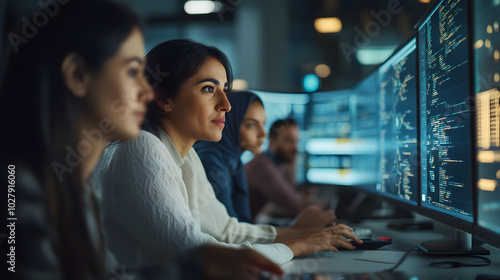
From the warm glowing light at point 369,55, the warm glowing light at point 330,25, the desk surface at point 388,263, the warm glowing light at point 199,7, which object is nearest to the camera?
the desk surface at point 388,263

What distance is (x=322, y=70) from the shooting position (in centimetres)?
430

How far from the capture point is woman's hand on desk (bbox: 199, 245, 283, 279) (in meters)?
0.62

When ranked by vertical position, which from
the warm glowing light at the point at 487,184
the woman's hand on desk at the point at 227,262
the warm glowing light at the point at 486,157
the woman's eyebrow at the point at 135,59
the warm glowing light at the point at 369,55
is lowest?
the woman's hand on desk at the point at 227,262

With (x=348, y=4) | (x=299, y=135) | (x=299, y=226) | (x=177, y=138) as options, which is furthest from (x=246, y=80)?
(x=177, y=138)

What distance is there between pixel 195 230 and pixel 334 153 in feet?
4.46

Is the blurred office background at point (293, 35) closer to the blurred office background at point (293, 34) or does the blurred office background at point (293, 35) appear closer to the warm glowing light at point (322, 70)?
the blurred office background at point (293, 34)

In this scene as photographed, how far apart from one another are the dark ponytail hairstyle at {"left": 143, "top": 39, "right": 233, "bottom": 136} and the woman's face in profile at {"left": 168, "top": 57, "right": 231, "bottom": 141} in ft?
0.05

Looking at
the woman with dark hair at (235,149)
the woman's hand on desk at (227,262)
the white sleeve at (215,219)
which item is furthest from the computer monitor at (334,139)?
the woman's hand on desk at (227,262)

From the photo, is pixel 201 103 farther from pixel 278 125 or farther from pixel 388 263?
pixel 278 125
